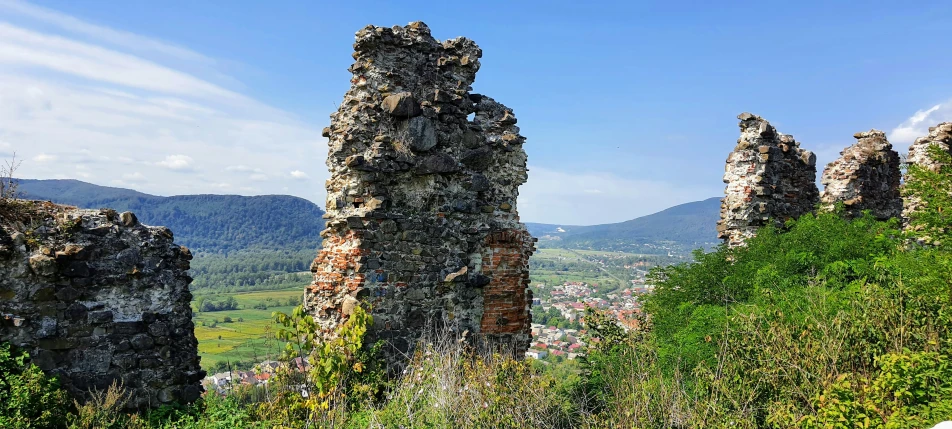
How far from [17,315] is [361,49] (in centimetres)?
464

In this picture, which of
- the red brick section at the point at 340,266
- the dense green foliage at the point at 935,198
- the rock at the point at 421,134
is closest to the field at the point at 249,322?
the red brick section at the point at 340,266

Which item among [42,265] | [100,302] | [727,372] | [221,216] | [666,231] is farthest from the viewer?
[666,231]

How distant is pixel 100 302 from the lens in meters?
5.54

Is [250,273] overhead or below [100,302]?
below

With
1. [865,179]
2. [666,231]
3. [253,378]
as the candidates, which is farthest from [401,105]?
[666,231]

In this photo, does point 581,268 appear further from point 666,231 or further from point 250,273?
point 666,231

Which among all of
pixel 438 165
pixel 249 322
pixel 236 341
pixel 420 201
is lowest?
pixel 249 322

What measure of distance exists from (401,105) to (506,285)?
9.31 feet

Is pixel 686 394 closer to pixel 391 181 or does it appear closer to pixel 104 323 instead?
pixel 391 181

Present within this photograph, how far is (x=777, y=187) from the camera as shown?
30.6 ft

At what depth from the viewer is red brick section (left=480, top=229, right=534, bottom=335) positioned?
7.27 meters

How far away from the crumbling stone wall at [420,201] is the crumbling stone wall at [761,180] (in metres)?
4.23

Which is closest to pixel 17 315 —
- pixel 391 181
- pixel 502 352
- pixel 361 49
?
pixel 391 181

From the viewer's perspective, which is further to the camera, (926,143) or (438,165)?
(926,143)
